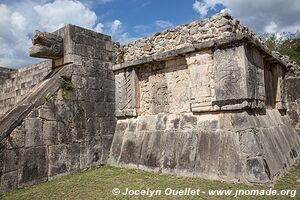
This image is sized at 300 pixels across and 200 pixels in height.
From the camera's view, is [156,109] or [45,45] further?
[156,109]

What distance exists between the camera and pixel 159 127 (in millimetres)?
5910

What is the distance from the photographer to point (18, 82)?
9.15 m

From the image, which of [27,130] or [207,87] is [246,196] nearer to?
[207,87]

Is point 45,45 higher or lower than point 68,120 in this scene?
higher

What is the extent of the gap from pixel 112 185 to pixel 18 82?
6348mm

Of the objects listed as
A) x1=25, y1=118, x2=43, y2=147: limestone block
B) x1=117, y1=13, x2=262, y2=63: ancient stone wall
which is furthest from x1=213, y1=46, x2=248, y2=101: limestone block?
x1=25, y1=118, x2=43, y2=147: limestone block

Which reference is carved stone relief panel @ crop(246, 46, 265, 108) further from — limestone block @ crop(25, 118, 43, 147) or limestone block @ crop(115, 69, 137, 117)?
limestone block @ crop(25, 118, 43, 147)

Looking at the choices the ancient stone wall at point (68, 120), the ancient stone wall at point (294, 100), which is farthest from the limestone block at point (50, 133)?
the ancient stone wall at point (294, 100)

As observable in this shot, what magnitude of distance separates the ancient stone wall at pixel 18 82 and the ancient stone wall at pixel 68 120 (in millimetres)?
2104

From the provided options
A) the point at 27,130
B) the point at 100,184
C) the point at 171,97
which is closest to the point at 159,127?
the point at 171,97

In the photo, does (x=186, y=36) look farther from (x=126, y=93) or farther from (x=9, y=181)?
(x=9, y=181)

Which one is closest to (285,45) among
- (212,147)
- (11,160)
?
(212,147)

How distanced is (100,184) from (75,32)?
3.54 meters

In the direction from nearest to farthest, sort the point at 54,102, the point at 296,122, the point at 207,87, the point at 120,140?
the point at 207,87 < the point at 54,102 < the point at 120,140 < the point at 296,122
